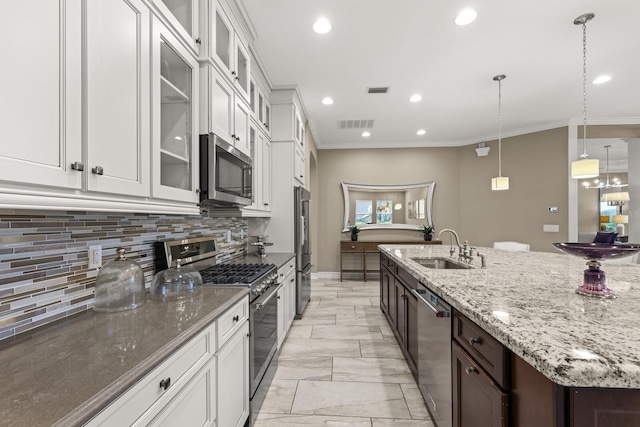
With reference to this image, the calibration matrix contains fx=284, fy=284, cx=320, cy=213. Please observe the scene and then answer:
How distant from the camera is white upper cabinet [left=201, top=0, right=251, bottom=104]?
1762 mm

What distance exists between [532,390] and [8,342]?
1694mm

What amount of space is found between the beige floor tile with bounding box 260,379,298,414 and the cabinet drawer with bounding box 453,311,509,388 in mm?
1297

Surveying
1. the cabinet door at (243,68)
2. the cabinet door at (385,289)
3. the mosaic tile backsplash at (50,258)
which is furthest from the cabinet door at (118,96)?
the cabinet door at (385,289)

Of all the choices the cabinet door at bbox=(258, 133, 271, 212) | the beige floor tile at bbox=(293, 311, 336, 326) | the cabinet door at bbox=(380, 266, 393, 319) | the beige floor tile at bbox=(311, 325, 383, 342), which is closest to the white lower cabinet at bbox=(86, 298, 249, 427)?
the beige floor tile at bbox=(311, 325, 383, 342)

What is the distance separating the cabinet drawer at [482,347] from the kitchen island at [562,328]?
30 mm

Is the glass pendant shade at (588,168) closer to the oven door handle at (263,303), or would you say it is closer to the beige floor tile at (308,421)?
the beige floor tile at (308,421)

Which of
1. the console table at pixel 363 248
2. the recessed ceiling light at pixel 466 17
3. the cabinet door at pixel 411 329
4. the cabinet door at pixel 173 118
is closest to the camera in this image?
the cabinet door at pixel 173 118

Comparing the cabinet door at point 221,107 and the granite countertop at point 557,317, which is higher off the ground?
the cabinet door at point 221,107

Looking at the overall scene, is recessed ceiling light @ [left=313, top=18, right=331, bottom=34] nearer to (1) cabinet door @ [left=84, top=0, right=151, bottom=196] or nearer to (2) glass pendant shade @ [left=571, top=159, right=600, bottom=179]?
(1) cabinet door @ [left=84, top=0, right=151, bottom=196]

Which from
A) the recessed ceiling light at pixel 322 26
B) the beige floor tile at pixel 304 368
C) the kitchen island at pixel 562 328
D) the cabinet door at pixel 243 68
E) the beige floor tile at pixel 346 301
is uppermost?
the recessed ceiling light at pixel 322 26

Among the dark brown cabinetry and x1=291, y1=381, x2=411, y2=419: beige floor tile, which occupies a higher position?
the dark brown cabinetry

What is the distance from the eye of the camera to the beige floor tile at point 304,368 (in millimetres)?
2303

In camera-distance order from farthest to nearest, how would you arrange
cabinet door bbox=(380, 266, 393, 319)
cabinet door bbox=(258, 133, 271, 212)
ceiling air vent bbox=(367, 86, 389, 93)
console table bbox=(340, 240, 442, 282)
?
console table bbox=(340, 240, 442, 282), ceiling air vent bbox=(367, 86, 389, 93), cabinet door bbox=(380, 266, 393, 319), cabinet door bbox=(258, 133, 271, 212)

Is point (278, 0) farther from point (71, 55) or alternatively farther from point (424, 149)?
point (424, 149)
